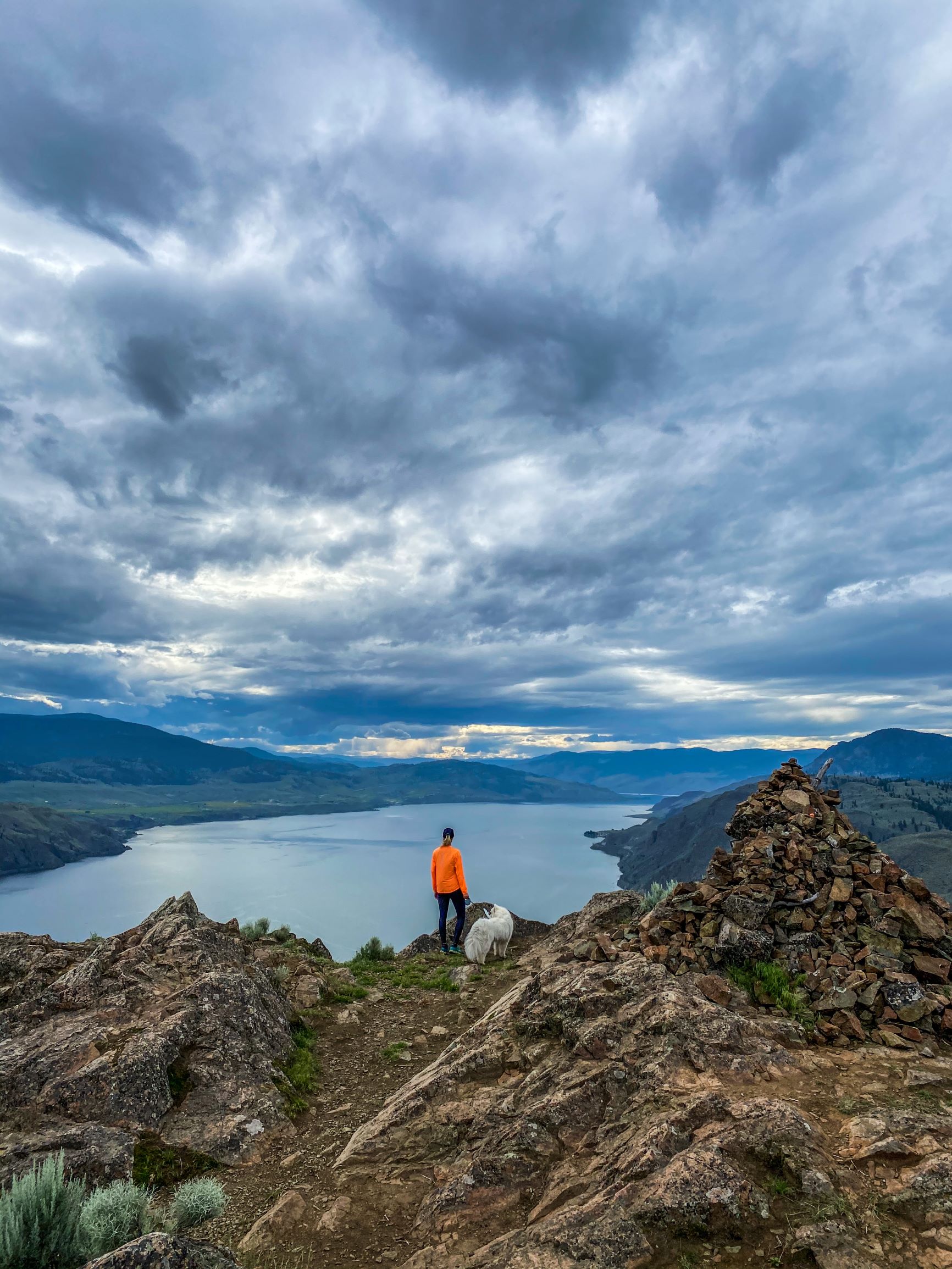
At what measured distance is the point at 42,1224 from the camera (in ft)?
18.7

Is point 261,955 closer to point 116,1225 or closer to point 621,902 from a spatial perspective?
point 621,902

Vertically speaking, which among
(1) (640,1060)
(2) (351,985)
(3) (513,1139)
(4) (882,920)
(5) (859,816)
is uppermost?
(4) (882,920)

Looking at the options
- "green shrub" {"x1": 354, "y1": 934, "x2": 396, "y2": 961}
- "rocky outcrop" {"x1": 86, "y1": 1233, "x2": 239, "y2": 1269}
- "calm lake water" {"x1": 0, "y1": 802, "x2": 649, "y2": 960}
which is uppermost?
"rocky outcrop" {"x1": 86, "y1": 1233, "x2": 239, "y2": 1269}

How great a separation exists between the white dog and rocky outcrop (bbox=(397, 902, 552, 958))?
2084mm

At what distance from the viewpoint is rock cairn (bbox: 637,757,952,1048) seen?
873 centimetres

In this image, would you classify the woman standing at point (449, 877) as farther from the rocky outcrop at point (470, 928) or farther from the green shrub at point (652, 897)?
the green shrub at point (652, 897)

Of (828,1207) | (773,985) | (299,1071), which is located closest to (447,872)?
(299,1071)

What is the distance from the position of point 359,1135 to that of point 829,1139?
5.77 m

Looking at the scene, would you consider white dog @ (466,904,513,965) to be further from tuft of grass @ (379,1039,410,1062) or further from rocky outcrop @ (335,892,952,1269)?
rocky outcrop @ (335,892,952,1269)

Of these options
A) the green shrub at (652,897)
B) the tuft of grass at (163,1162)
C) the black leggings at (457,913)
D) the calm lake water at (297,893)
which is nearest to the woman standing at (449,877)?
the black leggings at (457,913)

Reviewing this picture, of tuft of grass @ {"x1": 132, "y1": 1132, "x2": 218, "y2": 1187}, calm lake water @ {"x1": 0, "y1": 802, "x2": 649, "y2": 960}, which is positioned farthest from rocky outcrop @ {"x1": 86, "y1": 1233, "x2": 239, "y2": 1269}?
calm lake water @ {"x1": 0, "y1": 802, "x2": 649, "y2": 960}

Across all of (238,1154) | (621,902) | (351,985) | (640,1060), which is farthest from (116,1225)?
(621,902)

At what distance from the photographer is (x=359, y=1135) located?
8320 millimetres

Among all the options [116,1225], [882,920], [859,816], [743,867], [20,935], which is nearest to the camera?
[116,1225]
